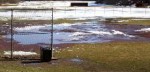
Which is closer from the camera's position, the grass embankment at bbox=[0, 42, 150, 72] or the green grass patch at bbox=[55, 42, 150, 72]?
the grass embankment at bbox=[0, 42, 150, 72]

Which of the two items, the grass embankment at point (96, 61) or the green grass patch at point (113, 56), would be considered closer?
the grass embankment at point (96, 61)

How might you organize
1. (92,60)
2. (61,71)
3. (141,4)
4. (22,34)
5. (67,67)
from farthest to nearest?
(141,4) → (22,34) → (92,60) → (67,67) → (61,71)

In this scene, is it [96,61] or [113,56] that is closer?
[96,61]

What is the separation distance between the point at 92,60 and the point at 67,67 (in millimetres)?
2646

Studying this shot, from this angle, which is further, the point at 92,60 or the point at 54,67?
the point at 92,60

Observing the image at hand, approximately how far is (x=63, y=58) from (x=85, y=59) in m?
1.31

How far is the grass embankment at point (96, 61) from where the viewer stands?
19750 mm

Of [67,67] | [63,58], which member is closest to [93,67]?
[67,67]

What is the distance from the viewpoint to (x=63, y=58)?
2347cm

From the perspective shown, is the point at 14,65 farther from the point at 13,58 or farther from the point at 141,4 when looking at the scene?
the point at 141,4

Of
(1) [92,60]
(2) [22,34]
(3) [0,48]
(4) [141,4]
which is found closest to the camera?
(1) [92,60]

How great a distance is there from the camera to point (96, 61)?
22297mm

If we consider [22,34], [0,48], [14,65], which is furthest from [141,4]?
[14,65]

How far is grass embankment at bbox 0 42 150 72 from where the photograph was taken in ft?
64.8
